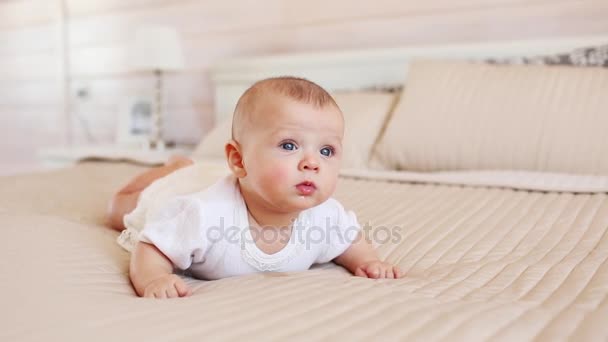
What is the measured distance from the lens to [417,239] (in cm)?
97

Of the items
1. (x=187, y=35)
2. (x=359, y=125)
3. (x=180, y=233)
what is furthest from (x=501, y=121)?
(x=187, y=35)

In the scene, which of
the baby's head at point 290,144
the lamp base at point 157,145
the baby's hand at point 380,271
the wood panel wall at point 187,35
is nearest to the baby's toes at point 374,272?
the baby's hand at point 380,271

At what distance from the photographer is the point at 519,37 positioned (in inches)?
78.4

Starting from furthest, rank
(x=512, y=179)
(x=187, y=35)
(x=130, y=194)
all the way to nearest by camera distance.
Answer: (x=187, y=35) < (x=512, y=179) < (x=130, y=194)

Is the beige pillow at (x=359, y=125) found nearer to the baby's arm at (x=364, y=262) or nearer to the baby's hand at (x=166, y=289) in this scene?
the baby's arm at (x=364, y=262)

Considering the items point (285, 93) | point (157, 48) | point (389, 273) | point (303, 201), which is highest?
point (157, 48)

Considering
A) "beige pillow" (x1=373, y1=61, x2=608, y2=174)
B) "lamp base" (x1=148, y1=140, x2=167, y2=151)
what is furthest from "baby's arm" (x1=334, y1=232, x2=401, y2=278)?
"lamp base" (x1=148, y1=140, x2=167, y2=151)

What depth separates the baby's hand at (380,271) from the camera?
0.80 meters

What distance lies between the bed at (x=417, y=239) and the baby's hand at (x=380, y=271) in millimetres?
22

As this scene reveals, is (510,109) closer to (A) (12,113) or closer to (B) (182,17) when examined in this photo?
(B) (182,17)

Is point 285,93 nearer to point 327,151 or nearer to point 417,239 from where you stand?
point 327,151

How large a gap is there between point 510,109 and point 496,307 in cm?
105

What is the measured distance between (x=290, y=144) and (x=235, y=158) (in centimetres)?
10

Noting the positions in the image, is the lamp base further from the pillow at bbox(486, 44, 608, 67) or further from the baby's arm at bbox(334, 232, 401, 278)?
the baby's arm at bbox(334, 232, 401, 278)
